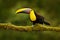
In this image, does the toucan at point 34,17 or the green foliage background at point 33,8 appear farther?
the green foliage background at point 33,8

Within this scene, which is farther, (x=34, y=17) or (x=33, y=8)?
(x=33, y=8)

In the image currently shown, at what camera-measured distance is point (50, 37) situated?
2.04 metres

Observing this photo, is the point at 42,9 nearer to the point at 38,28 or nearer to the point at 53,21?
the point at 53,21

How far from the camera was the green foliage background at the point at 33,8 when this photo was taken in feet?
6.65

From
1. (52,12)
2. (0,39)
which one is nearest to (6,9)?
(0,39)

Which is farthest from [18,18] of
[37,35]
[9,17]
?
[37,35]

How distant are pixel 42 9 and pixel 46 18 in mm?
100

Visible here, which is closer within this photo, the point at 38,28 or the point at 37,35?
the point at 38,28

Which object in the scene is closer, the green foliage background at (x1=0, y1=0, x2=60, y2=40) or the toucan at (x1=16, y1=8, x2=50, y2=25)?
the toucan at (x1=16, y1=8, x2=50, y2=25)

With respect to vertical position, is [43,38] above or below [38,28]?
below

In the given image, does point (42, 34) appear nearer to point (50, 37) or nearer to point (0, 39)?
point (50, 37)

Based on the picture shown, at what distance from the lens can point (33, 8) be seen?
2033mm

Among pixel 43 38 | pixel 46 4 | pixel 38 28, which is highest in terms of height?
→ pixel 46 4

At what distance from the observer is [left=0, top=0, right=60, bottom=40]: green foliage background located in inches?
79.8
